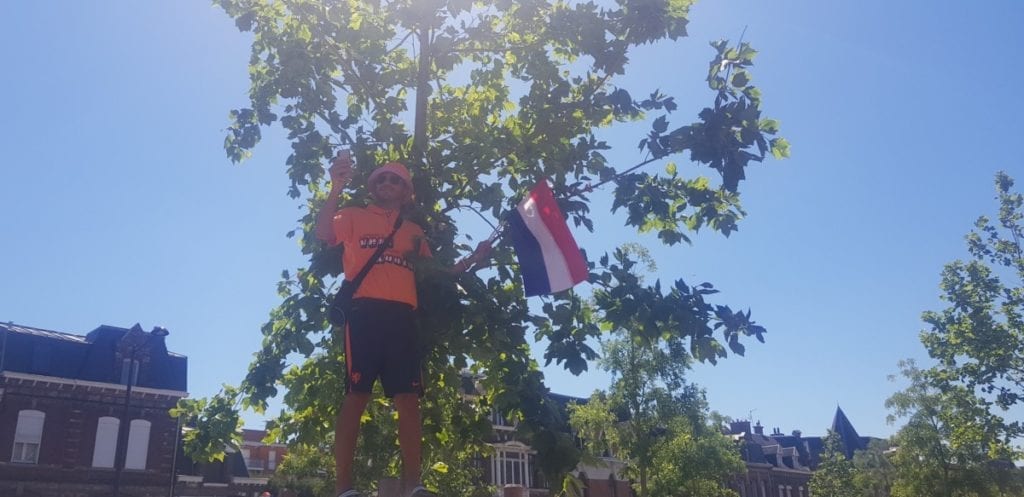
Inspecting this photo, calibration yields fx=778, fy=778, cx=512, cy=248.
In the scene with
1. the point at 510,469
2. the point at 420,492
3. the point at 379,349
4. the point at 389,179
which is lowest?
the point at 420,492

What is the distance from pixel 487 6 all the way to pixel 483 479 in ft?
125

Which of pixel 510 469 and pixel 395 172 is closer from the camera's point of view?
pixel 395 172

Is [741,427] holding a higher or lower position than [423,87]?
higher

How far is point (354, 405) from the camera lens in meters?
5.13

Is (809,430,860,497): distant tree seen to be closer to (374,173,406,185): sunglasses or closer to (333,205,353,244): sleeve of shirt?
(374,173,406,185): sunglasses

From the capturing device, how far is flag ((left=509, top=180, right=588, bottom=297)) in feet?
19.9

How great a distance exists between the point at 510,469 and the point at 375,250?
139 ft

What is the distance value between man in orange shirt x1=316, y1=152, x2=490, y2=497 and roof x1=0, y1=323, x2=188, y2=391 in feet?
109

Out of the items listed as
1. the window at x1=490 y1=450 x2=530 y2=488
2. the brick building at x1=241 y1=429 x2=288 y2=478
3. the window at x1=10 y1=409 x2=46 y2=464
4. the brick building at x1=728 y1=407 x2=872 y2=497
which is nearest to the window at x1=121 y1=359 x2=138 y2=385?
the window at x1=10 y1=409 x2=46 y2=464

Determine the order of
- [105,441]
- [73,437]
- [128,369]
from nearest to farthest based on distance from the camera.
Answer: [73,437] < [105,441] < [128,369]

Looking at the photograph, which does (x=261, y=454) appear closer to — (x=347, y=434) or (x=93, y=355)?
(x=93, y=355)

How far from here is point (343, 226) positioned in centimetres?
556

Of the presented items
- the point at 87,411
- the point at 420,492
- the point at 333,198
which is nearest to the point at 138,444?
the point at 87,411

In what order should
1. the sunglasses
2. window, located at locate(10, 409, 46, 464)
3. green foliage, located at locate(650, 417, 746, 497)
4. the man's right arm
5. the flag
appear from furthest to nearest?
green foliage, located at locate(650, 417, 746, 497) → window, located at locate(10, 409, 46, 464) → the flag → the sunglasses → the man's right arm
